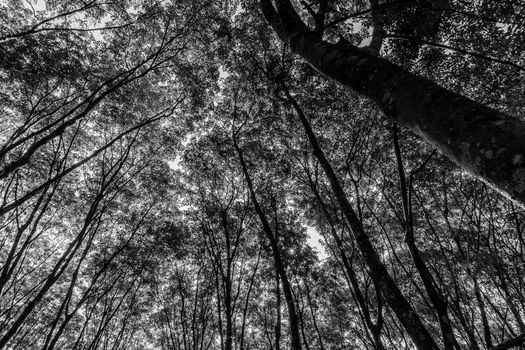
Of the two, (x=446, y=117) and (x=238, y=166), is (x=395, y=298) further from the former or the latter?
(x=238, y=166)

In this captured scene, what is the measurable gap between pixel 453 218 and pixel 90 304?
18400mm

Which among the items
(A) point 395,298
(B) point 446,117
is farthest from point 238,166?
(B) point 446,117

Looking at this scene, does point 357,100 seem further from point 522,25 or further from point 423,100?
point 423,100

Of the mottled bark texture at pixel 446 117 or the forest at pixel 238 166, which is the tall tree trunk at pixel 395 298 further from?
the mottled bark texture at pixel 446 117

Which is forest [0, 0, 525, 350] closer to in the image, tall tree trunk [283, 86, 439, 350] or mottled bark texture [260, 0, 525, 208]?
tall tree trunk [283, 86, 439, 350]

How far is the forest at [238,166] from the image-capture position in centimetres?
624

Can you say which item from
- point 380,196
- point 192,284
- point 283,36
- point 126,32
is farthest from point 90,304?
point 283,36

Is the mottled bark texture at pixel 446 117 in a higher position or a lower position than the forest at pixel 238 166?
lower

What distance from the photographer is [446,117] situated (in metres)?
1.24

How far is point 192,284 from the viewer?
1516 centimetres

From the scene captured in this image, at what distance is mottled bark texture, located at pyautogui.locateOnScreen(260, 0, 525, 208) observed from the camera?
0.97 metres

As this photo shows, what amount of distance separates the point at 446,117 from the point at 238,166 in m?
10.7

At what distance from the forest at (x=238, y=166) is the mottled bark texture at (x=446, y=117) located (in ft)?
4.88

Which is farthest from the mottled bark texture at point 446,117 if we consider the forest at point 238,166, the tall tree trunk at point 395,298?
the tall tree trunk at point 395,298
